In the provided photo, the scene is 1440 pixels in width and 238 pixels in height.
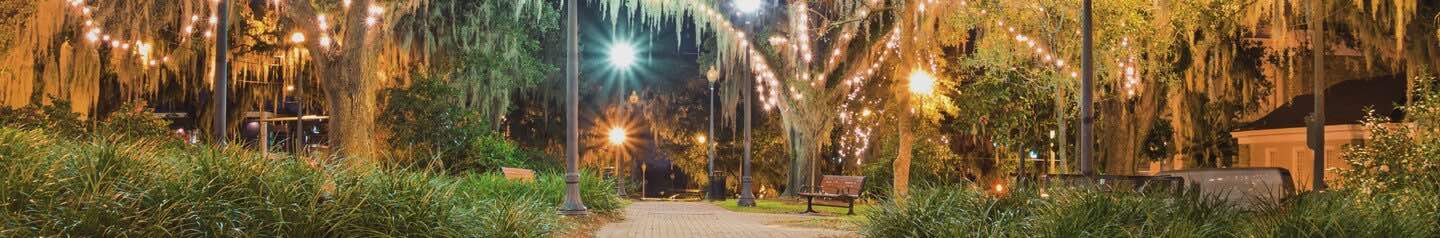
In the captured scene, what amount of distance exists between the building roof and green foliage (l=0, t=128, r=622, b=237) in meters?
23.6

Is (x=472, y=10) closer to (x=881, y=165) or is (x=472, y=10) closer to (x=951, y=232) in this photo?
(x=881, y=165)

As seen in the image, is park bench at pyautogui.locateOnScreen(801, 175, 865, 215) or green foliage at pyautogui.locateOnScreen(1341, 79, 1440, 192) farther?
park bench at pyautogui.locateOnScreen(801, 175, 865, 215)

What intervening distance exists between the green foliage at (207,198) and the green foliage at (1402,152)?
→ 9.60 metres

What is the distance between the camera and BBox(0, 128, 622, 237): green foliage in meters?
8.73

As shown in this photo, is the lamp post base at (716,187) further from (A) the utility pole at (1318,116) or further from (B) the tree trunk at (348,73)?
(A) the utility pole at (1318,116)

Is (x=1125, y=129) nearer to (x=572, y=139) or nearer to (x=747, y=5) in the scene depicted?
(x=747, y=5)

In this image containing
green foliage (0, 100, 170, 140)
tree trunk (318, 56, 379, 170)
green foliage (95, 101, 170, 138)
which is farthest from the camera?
tree trunk (318, 56, 379, 170)

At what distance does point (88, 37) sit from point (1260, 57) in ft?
76.8

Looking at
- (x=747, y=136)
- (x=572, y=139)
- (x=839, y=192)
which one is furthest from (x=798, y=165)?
(x=572, y=139)

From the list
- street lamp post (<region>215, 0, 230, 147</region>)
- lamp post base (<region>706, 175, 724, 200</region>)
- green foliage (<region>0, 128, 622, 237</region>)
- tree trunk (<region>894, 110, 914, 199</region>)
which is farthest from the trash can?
green foliage (<region>0, 128, 622, 237</region>)

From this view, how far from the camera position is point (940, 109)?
33.3m

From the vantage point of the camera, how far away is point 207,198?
9.23 meters

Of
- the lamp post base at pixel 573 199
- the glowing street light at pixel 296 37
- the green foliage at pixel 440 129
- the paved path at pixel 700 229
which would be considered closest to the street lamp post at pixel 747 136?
the green foliage at pixel 440 129

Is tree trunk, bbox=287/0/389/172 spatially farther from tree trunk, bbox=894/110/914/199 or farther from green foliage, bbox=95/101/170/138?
tree trunk, bbox=894/110/914/199
